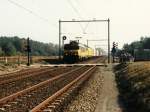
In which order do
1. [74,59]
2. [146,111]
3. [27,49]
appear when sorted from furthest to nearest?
1. [74,59]
2. [27,49]
3. [146,111]

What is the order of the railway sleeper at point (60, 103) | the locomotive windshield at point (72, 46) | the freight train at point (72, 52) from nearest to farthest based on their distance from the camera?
1. the railway sleeper at point (60, 103)
2. the freight train at point (72, 52)
3. the locomotive windshield at point (72, 46)

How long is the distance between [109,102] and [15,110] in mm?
4354

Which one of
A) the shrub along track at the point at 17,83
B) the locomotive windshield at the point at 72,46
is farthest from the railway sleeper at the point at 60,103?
the locomotive windshield at the point at 72,46

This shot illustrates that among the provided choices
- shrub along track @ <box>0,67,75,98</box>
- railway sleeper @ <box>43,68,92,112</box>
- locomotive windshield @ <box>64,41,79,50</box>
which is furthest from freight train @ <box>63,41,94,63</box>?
railway sleeper @ <box>43,68,92,112</box>

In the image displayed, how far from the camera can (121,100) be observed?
1725 centimetres

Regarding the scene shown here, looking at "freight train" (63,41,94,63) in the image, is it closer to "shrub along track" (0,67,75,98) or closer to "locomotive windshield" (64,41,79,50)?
"locomotive windshield" (64,41,79,50)

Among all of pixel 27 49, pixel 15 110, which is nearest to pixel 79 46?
pixel 27 49

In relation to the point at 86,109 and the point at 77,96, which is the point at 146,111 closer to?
the point at 86,109

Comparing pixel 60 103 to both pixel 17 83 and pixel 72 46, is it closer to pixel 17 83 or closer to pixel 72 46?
pixel 17 83

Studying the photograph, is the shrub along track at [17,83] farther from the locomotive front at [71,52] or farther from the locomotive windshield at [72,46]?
the locomotive windshield at [72,46]

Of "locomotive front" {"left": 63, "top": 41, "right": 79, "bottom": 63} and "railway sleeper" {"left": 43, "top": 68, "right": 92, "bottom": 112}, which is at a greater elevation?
"locomotive front" {"left": 63, "top": 41, "right": 79, "bottom": 63}

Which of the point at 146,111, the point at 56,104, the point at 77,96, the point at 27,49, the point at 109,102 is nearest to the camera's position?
the point at 146,111

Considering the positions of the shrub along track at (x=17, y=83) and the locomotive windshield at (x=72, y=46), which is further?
the locomotive windshield at (x=72, y=46)

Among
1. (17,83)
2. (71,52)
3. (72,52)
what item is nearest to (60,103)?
(17,83)
